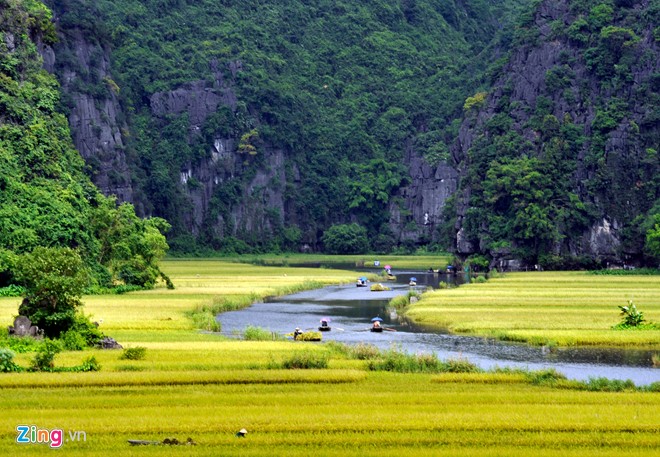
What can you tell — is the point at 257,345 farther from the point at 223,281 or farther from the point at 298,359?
the point at 223,281

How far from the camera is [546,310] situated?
2303 inches

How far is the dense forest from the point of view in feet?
384

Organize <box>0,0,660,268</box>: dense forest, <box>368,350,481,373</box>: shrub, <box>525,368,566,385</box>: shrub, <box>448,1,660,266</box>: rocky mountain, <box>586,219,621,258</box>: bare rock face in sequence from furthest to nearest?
<box>448,1,660,266</box>: rocky mountain → <box>0,0,660,268</box>: dense forest → <box>586,219,621,258</box>: bare rock face → <box>368,350,481,373</box>: shrub → <box>525,368,566,385</box>: shrub

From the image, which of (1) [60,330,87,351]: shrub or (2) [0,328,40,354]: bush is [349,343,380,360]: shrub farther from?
(2) [0,328,40,354]: bush

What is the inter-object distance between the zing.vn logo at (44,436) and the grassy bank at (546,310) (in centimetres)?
2452

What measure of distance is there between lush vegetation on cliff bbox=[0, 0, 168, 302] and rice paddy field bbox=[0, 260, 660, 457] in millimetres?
33078

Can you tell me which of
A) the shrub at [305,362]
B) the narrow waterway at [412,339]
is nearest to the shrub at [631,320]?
the narrow waterway at [412,339]

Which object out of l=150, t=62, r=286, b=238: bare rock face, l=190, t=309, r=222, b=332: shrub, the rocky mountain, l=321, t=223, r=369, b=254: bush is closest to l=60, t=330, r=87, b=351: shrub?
l=190, t=309, r=222, b=332: shrub

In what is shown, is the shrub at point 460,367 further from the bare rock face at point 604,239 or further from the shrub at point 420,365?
the bare rock face at point 604,239

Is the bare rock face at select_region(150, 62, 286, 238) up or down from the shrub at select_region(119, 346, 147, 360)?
up

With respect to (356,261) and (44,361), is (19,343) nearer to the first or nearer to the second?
(44,361)

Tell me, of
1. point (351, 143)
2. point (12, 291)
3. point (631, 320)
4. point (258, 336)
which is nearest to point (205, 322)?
point (258, 336)

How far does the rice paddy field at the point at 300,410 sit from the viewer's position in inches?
976

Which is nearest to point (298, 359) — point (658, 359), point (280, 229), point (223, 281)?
point (658, 359)
